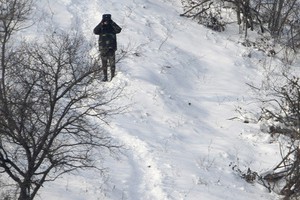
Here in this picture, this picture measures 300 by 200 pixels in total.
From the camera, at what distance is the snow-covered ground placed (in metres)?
9.13

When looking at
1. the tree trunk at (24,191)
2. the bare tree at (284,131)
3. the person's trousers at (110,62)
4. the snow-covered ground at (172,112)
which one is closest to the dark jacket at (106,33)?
the person's trousers at (110,62)

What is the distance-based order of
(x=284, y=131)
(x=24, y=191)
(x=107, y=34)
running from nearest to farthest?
(x=24, y=191)
(x=284, y=131)
(x=107, y=34)

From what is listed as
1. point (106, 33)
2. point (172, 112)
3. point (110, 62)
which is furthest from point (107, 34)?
Answer: point (172, 112)

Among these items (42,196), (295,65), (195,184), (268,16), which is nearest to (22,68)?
(42,196)

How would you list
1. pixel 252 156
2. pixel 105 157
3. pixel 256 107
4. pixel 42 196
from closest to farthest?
pixel 42 196, pixel 105 157, pixel 252 156, pixel 256 107

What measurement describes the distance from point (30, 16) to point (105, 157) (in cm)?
645

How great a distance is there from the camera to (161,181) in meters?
9.13

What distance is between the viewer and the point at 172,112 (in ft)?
38.0

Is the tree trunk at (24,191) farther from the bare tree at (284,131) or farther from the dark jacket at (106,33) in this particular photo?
the dark jacket at (106,33)

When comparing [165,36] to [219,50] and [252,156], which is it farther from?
[252,156]

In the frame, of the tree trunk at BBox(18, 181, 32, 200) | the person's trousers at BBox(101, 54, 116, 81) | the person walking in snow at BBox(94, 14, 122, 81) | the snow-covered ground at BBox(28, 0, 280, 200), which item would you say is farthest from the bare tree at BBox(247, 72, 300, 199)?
the tree trunk at BBox(18, 181, 32, 200)

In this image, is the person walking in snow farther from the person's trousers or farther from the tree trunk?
the tree trunk

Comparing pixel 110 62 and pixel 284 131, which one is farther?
pixel 110 62

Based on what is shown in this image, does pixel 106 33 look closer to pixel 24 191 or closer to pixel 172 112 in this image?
pixel 172 112
